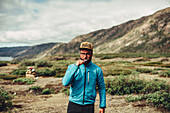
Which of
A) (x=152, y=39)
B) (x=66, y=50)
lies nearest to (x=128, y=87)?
(x=152, y=39)

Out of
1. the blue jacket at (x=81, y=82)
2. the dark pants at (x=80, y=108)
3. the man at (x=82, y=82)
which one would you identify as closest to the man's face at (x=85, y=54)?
the man at (x=82, y=82)

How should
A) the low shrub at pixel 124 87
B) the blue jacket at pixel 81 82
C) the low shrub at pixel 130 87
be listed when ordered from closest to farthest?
the blue jacket at pixel 81 82
the low shrub at pixel 130 87
the low shrub at pixel 124 87

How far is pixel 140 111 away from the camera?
244 inches

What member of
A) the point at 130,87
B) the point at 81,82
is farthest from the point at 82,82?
the point at 130,87

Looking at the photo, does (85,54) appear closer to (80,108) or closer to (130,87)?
(80,108)

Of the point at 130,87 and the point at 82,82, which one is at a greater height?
the point at 82,82

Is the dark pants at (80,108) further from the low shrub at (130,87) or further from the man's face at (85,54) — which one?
the low shrub at (130,87)

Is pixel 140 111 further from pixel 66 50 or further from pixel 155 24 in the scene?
pixel 66 50

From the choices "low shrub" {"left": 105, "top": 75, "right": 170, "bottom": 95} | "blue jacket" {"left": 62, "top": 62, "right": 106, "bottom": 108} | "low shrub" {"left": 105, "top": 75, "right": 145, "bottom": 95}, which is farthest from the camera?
"low shrub" {"left": 105, "top": 75, "right": 145, "bottom": 95}

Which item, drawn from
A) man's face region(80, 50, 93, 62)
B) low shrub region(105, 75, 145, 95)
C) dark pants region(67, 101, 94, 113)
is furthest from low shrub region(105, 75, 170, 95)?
man's face region(80, 50, 93, 62)

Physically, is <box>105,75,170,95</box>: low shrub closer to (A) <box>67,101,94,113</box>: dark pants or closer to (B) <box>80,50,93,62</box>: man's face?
(A) <box>67,101,94,113</box>: dark pants

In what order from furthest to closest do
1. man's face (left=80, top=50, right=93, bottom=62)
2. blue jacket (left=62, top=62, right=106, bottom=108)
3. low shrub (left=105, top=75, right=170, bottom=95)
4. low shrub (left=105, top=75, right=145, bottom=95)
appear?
low shrub (left=105, top=75, right=145, bottom=95)
low shrub (left=105, top=75, right=170, bottom=95)
man's face (left=80, top=50, right=93, bottom=62)
blue jacket (left=62, top=62, right=106, bottom=108)

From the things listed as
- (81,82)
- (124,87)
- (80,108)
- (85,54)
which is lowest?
(124,87)

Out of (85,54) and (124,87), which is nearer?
(85,54)
